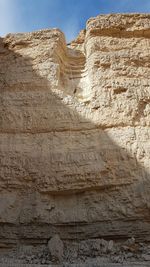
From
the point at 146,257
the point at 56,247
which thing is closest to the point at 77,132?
the point at 56,247

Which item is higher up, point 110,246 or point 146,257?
point 110,246

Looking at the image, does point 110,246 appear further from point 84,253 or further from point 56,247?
point 56,247

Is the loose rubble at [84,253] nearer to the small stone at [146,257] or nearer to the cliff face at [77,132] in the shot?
the small stone at [146,257]

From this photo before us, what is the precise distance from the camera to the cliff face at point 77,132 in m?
4.39

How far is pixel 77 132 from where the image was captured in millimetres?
4941

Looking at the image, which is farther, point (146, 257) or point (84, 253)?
point (84, 253)

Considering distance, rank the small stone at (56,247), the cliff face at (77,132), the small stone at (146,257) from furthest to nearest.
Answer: the cliff face at (77,132), the small stone at (56,247), the small stone at (146,257)

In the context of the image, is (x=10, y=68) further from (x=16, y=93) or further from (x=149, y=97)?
(x=149, y=97)

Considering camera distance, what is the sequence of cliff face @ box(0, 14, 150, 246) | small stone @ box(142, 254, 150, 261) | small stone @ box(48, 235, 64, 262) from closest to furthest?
small stone @ box(142, 254, 150, 261)
small stone @ box(48, 235, 64, 262)
cliff face @ box(0, 14, 150, 246)

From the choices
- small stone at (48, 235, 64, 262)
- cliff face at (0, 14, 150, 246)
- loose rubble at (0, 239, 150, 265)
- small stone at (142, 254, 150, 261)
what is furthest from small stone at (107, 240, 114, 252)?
small stone at (48, 235, 64, 262)

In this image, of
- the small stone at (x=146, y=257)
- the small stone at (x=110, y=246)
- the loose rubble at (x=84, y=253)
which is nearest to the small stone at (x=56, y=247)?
the loose rubble at (x=84, y=253)

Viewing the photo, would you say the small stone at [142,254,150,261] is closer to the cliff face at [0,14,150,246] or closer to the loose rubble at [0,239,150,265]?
the loose rubble at [0,239,150,265]

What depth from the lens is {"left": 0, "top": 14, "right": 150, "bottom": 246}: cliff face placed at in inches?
173

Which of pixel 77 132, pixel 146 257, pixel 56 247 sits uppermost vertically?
pixel 77 132
